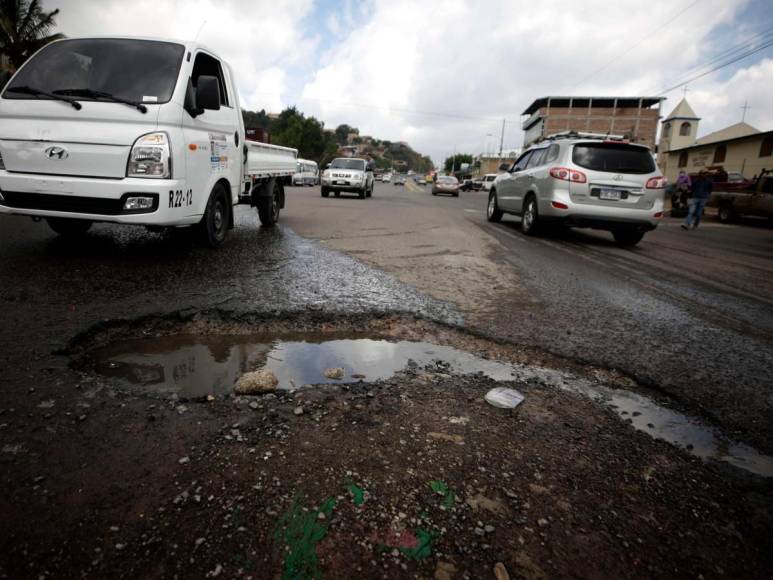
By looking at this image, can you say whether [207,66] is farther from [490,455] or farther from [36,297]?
[490,455]

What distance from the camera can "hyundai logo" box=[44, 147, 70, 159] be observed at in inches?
158

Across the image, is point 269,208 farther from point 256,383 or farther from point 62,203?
point 256,383

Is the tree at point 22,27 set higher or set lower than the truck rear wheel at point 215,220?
Answer: higher

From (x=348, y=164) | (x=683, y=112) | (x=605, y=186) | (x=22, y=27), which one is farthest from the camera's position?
(x=683, y=112)

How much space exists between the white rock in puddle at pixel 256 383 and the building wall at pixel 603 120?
72.5 metres

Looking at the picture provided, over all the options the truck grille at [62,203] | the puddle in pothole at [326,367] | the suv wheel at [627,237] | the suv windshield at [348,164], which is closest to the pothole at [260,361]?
the puddle in pothole at [326,367]

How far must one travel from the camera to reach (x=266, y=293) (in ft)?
12.5

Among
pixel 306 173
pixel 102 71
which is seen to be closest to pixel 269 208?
pixel 102 71

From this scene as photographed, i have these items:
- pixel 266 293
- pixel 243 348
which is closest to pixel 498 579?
pixel 243 348

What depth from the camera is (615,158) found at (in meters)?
7.45

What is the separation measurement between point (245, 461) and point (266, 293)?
228 cm

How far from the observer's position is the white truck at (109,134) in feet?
13.2

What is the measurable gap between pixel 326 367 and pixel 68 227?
4552 millimetres

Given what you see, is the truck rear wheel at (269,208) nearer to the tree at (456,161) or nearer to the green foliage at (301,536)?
the green foliage at (301,536)
